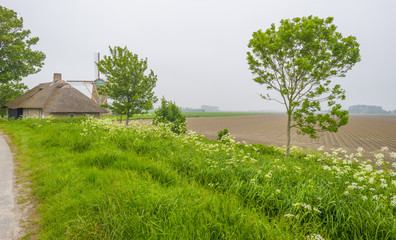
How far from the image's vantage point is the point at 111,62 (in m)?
18.9

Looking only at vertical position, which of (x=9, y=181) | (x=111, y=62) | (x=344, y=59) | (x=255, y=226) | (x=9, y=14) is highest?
(x=9, y=14)

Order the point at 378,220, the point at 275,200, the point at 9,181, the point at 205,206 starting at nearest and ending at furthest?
the point at 378,220, the point at 205,206, the point at 275,200, the point at 9,181

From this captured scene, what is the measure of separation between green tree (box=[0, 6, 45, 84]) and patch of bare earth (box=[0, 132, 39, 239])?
28.0 m

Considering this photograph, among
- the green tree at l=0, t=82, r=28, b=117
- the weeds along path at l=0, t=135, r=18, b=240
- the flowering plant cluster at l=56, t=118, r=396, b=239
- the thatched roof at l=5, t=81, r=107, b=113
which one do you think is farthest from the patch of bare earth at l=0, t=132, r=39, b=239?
the green tree at l=0, t=82, r=28, b=117

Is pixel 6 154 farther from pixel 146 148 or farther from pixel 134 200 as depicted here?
pixel 134 200

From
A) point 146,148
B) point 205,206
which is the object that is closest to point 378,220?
point 205,206

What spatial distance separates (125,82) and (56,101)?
14.8 m

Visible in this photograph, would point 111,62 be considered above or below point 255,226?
above

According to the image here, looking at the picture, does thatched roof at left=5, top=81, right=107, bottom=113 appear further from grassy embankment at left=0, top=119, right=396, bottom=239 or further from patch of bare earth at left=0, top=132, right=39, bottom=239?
grassy embankment at left=0, top=119, right=396, bottom=239

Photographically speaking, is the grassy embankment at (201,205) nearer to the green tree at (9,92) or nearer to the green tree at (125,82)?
the green tree at (125,82)

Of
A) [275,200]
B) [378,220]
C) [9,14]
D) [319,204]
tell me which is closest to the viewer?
[378,220]

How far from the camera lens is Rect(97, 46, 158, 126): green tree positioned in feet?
61.4

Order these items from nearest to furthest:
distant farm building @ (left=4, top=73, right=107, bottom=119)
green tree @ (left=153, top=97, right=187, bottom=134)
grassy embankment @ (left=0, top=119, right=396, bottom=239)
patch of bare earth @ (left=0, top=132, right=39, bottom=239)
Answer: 1. grassy embankment @ (left=0, top=119, right=396, bottom=239)
2. patch of bare earth @ (left=0, top=132, right=39, bottom=239)
3. green tree @ (left=153, top=97, right=187, bottom=134)
4. distant farm building @ (left=4, top=73, right=107, bottom=119)

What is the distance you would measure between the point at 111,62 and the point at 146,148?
1605 centimetres
